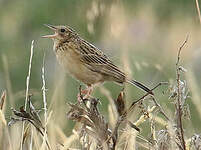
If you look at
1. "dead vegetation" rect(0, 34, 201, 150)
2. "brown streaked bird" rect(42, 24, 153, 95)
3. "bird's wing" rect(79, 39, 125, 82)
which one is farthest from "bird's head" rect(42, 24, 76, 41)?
"dead vegetation" rect(0, 34, 201, 150)

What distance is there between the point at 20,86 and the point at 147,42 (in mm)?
1959

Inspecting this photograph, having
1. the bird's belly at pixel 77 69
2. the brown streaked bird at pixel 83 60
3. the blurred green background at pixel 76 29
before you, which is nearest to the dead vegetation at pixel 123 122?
the brown streaked bird at pixel 83 60

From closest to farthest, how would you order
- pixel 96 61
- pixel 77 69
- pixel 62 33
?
pixel 77 69 → pixel 96 61 → pixel 62 33

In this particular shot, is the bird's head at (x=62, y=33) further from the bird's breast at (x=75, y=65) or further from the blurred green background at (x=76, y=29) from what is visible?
the blurred green background at (x=76, y=29)

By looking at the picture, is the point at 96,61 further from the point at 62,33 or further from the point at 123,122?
the point at 123,122

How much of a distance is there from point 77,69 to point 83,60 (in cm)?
17

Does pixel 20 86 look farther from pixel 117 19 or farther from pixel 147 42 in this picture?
pixel 117 19

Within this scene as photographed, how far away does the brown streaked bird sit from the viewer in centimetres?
535

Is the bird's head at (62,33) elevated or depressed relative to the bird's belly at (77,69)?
elevated

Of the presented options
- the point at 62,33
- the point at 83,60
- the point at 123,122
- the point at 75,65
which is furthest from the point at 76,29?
the point at 123,122

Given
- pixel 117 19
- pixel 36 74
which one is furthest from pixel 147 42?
pixel 117 19

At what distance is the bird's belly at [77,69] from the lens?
539 centimetres

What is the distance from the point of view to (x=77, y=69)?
5461mm

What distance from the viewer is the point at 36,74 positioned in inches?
484
